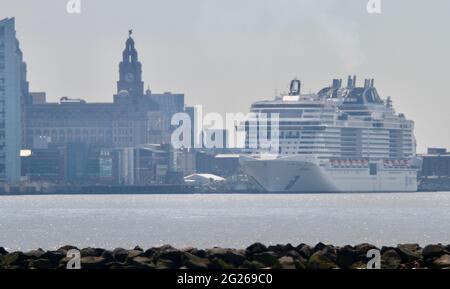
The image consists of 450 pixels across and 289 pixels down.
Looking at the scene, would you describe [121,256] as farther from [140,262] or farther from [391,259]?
[391,259]

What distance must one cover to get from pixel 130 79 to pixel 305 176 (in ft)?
265

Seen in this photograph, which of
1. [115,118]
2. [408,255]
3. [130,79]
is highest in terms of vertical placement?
[130,79]

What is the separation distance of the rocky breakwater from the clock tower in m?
161

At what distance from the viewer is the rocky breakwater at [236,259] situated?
66.9 ft

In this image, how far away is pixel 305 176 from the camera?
11300 centimetres

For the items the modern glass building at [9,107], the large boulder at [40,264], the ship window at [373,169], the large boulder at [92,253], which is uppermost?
the modern glass building at [9,107]

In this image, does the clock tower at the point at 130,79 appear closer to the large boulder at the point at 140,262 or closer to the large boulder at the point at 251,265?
the large boulder at the point at 140,262

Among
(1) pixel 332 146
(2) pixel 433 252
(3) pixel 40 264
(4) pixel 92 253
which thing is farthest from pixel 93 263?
(1) pixel 332 146

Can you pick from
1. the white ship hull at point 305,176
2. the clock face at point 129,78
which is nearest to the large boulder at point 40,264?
the white ship hull at point 305,176

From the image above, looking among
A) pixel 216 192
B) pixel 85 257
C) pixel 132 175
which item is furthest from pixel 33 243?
pixel 132 175

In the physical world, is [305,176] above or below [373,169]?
below

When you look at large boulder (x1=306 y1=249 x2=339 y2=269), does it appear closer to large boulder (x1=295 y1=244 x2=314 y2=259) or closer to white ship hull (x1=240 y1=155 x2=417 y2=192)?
large boulder (x1=295 y1=244 x2=314 y2=259)

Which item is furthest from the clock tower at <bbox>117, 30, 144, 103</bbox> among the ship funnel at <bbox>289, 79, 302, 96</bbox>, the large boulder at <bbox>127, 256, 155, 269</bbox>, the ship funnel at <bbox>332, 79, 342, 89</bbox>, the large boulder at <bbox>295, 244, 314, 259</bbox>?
the large boulder at <bbox>127, 256, 155, 269</bbox>

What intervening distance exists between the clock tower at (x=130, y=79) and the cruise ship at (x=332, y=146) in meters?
62.4
